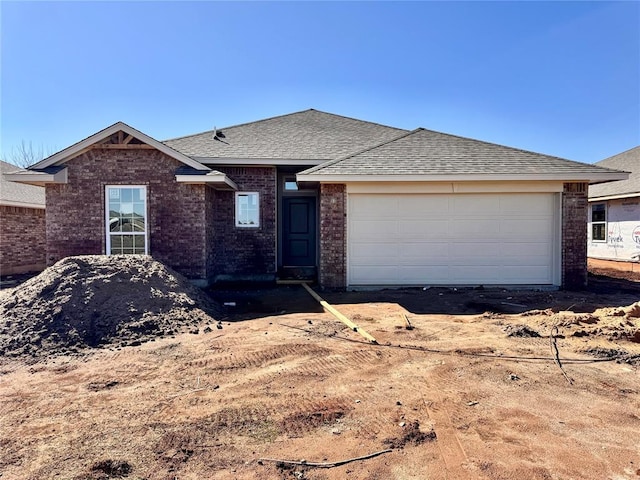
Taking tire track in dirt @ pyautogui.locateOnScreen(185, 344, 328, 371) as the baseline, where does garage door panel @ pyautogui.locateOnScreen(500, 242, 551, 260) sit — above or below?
above

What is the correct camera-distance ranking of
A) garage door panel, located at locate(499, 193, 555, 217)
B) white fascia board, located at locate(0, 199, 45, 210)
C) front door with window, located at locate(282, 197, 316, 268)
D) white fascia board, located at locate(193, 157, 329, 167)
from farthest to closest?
white fascia board, located at locate(0, 199, 45, 210)
front door with window, located at locate(282, 197, 316, 268)
white fascia board, located at locate(193, 157, 329, 167)
garage door panel, located at locate(499, 193, 555, 217)

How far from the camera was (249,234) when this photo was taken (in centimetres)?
1258

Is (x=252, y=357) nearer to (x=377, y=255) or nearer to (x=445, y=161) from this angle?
(x=377, y=255)

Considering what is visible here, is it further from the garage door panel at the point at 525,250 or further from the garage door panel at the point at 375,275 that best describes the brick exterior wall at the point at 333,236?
the garage door panel at the point at 525,250

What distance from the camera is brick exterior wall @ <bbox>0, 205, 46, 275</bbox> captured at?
14055mm

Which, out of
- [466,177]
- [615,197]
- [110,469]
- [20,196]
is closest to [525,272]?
[466,177]

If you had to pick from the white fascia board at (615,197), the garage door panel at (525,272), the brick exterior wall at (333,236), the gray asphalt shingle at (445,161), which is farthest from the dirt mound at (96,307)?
the white fascia board at (615,197)

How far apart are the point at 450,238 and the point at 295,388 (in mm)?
7638

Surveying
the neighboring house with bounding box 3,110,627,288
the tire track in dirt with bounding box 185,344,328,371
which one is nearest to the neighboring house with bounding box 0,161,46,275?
the neighboring house with bounding box 3,110,627,288

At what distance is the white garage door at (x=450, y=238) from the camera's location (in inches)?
426

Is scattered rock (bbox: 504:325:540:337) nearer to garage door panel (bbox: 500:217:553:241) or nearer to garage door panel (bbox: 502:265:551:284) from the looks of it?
garage door panel (bbox: 502:265:551:284)

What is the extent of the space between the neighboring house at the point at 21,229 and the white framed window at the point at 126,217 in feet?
18.2

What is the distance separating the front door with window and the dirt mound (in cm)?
553

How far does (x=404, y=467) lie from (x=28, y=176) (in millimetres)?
11168
